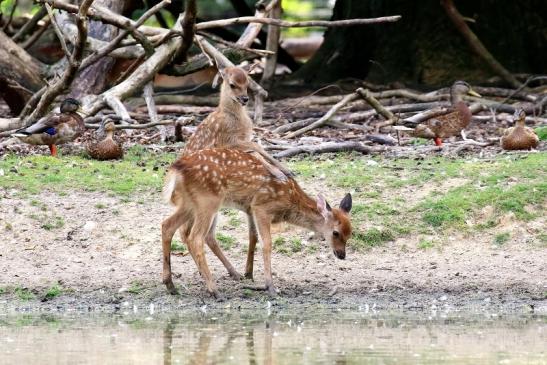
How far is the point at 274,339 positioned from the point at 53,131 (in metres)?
5.47

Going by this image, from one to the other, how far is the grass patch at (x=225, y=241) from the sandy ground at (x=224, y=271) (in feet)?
0.21

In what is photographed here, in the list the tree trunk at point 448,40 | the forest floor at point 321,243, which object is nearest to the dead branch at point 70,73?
the forest floor at point 321,243

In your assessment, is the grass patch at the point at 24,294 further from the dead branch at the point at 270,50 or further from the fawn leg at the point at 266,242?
the dead branch at the point at 270,50

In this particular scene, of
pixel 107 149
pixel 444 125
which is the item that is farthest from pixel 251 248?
pixel 444 125

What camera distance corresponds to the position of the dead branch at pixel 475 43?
16.6 m

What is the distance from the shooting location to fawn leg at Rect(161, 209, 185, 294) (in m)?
9.69

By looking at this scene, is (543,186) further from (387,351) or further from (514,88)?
(514,88)

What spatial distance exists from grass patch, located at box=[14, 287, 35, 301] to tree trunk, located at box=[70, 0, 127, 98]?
17.3 ft

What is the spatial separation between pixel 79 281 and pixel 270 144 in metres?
3.89

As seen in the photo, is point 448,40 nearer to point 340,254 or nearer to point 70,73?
point 70,73

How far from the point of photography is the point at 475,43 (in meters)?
16.8

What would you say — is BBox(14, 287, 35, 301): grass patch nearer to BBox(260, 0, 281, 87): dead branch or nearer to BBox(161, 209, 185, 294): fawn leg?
BBox(161, 209, 185, 294): fawn leg

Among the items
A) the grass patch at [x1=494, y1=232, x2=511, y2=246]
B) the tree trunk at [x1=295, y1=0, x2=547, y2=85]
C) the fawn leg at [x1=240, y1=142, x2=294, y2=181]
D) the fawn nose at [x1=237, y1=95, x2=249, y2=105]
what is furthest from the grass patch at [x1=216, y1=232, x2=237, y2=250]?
the tree trunk at [x1=295, y1=0, x2=547, y2=85]

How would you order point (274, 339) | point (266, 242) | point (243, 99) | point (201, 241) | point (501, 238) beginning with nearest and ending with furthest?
point (274, 339) < point (201, 241) < point (266, 242) < point (501, 238) < point (243, 99)
